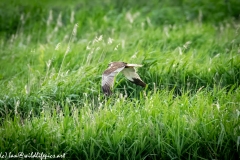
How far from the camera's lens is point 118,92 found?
519cm

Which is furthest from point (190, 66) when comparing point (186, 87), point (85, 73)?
point (85, 73)

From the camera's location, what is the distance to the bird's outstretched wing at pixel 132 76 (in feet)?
16.4

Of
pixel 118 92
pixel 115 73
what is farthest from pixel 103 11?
pixel 115 73

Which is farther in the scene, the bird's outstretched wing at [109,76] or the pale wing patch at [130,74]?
the pale wing patch at [130,74]

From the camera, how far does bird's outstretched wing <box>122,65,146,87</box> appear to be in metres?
5.00

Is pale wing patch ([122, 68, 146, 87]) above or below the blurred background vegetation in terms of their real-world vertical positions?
below

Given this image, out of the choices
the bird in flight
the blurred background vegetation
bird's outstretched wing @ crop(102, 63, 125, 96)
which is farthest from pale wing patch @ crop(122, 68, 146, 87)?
the blurred background vegetation

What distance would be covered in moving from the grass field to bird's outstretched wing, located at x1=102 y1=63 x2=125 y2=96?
0.52 feet

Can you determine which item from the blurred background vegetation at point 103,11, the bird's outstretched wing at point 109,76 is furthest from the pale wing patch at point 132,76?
the blurred background vegetation at point 103,11

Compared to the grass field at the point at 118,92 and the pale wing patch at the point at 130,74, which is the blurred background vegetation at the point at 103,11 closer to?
the grass field at the point at 118,92

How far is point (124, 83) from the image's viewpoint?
17.6 ft

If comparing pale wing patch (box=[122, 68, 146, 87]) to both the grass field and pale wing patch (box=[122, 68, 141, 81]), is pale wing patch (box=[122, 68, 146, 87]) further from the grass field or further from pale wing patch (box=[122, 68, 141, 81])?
the grass field

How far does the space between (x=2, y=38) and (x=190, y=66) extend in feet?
12.4

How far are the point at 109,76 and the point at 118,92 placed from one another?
1.75 feet
